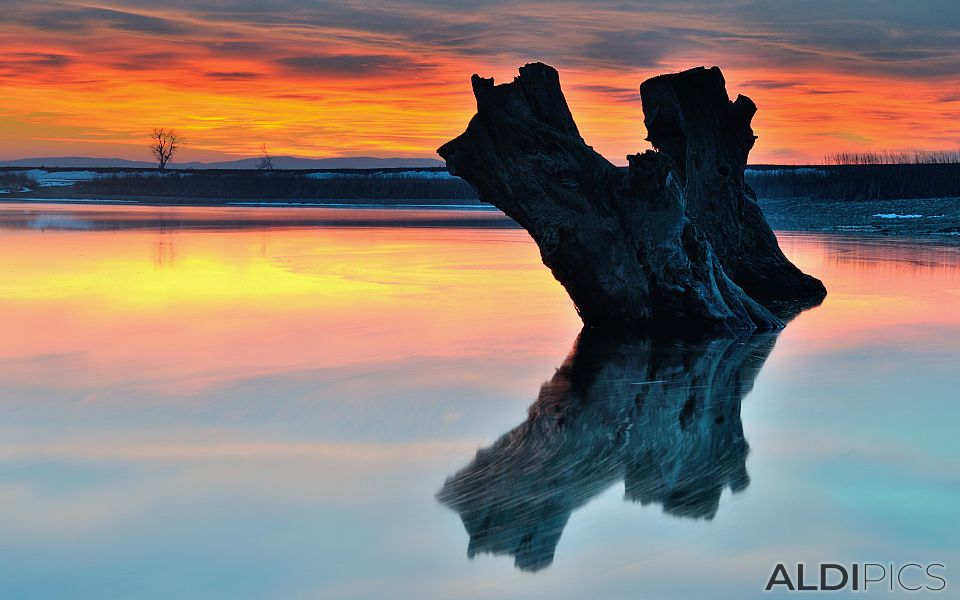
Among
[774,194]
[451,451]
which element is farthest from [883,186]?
[451,451]

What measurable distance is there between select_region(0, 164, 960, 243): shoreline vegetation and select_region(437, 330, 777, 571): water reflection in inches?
786

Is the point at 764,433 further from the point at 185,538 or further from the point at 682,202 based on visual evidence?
the point at 682,202

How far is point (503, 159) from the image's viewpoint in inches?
398

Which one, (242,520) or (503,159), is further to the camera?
(503,159)

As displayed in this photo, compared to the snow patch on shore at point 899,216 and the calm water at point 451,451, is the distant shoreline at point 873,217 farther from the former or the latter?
the calm water at point 451,451

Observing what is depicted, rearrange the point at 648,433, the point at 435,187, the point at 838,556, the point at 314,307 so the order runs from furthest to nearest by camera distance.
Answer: the point at 435,187
the point at 314,307
the point at 648,433
the point at 838,556

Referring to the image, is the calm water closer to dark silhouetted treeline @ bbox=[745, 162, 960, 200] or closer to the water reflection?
the water reflection

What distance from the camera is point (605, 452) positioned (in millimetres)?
5559

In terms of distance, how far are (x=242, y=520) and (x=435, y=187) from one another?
241 feet

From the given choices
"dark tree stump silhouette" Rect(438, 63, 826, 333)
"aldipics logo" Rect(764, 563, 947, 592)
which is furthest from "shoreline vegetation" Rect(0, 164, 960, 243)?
"aldipics logo" Rect(764, 563, 947, 592)

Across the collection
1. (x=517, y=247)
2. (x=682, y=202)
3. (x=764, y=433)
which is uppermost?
(x=517, y=247)

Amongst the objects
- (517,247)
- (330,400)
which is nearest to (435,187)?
(517,247)

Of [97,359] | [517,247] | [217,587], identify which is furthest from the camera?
[517,247]

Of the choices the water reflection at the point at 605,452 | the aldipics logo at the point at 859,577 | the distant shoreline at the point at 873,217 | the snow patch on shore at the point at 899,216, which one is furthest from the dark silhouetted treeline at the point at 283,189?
the aldipics logo at the point at 859,577
